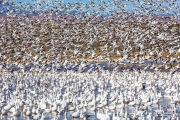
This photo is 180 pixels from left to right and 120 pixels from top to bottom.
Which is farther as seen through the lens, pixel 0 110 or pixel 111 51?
pixel 111 51

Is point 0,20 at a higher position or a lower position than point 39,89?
higher

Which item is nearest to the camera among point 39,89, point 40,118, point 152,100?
point 40,118

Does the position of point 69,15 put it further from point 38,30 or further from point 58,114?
point 58,114

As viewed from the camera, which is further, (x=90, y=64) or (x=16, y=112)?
(x=90, y=64)

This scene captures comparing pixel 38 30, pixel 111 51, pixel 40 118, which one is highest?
pixel 38 30

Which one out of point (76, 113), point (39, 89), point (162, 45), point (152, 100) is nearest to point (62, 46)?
point (162, 45)

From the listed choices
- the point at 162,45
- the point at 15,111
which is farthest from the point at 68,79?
the point at 162,45

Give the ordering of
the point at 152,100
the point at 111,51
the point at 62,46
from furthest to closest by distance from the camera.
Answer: the point at 62,46 → the point at 111,51 → the point at 152,100
